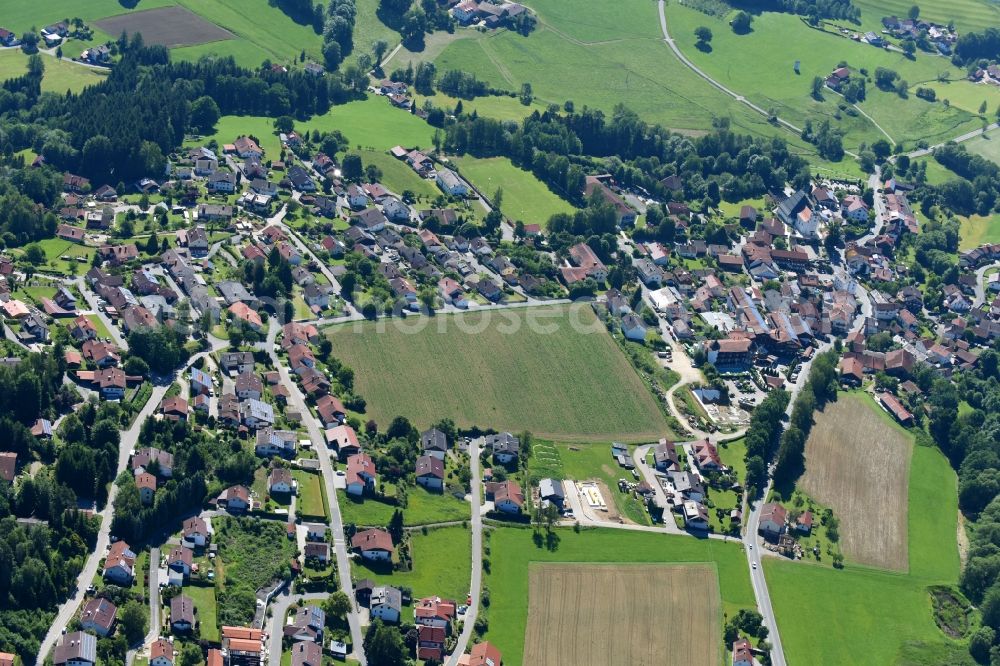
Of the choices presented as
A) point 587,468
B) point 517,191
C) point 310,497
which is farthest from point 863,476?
point 517,191

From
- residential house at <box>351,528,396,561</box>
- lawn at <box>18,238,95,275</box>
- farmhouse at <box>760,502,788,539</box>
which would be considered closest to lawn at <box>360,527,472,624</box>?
residential house at <box>351,528,396,561</box>

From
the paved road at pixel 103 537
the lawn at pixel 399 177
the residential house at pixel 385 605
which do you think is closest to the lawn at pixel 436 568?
the residential house at pixel 385 605

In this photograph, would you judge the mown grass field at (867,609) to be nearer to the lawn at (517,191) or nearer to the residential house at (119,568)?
the residential house at (119,568)

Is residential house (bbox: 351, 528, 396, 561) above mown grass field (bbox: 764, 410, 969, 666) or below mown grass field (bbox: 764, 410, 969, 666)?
above

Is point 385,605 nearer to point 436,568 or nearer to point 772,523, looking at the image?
point 436,568

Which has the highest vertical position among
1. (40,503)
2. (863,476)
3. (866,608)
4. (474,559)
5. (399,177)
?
(40,503)

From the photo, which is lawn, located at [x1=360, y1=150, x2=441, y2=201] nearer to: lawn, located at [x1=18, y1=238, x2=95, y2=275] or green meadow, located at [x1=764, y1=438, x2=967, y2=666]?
lawn, located at [x1=18, y1=238, x2=95, y2=275]
